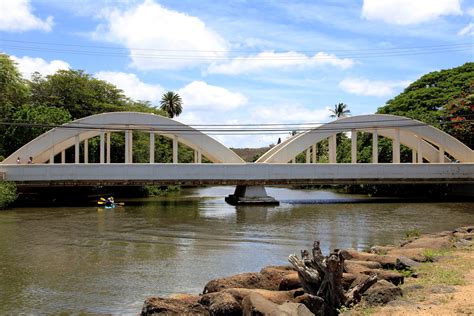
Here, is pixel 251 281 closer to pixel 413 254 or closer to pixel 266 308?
pixel 266 308

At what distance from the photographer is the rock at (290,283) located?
9388 millimetres

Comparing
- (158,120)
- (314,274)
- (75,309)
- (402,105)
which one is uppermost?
(402,105)

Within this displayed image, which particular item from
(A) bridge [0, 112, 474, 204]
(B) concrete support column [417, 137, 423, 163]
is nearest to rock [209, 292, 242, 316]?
(A) bridge [0, 112, 474, 204]

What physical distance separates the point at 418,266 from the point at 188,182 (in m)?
25.7

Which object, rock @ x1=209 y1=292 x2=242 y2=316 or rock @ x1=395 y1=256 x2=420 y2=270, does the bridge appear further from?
rock @ x1=209 y1=292 x2=242 y2=316

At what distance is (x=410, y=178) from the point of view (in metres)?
39.2

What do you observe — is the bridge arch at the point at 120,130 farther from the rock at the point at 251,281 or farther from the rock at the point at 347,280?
the rock at the point at 347,280

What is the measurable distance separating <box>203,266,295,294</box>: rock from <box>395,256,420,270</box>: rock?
8.62 feet

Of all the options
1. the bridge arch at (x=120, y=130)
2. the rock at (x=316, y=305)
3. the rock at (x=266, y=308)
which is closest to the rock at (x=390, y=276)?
the rock at (x=316, y=305)

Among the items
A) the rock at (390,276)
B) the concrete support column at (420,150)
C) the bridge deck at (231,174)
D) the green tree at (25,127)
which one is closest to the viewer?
the rock at (390,276)

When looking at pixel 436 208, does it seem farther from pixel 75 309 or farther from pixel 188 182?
pixel 75 309

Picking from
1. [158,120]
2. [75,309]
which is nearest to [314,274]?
[75,309]

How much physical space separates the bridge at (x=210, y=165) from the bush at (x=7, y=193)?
0.95 metres

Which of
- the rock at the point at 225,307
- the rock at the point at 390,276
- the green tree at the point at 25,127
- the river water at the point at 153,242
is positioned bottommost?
the river water at the point at 153,242
